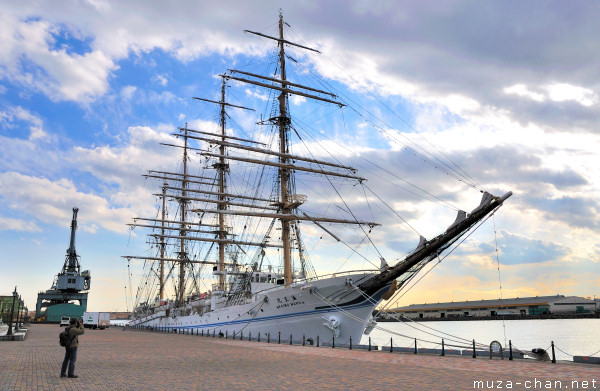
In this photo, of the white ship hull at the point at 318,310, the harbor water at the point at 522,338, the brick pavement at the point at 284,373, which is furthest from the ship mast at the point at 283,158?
the brick pavement at the point at 284,373

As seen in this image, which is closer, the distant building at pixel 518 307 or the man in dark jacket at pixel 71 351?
the man in dark jacket at pixel 71 351

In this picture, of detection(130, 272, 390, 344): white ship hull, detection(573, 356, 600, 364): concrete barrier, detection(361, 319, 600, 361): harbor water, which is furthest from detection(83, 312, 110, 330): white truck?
detection(573, 356, 600, 364): concrete barrier

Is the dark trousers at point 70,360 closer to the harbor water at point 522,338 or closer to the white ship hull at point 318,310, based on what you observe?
the harbor water at point 522,338

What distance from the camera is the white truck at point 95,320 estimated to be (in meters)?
56.5

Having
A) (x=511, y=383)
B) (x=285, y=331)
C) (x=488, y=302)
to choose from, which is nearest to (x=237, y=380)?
(x=511, y=383)

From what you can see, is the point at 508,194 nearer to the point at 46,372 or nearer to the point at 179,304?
the point at 46,372

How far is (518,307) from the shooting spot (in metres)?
125

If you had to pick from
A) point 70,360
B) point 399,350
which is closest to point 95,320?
point 399,350

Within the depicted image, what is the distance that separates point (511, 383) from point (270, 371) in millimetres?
6212

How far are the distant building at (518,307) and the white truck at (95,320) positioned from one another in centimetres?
7791

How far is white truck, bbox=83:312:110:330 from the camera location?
56.5 meters

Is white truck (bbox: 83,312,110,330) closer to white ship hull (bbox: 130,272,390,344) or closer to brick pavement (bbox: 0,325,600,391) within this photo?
Answer: white ship hull (bbox: 130,272,390,344)

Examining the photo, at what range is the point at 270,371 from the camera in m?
13.1

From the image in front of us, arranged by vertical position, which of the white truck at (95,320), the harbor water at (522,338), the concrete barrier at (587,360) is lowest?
the harbor water at (522,338)
